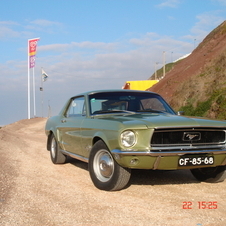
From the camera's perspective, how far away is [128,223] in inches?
138

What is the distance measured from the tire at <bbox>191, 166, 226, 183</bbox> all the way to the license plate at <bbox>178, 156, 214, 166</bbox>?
0.70 meters

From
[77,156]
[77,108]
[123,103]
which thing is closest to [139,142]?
[123,103]

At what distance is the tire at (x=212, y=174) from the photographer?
17.7 ft

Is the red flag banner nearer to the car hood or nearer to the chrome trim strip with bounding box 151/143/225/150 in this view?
the car hood

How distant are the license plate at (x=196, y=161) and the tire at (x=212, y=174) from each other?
2.28 feet

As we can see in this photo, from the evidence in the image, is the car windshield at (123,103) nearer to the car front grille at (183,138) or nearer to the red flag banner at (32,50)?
the car front grille at (183,138)

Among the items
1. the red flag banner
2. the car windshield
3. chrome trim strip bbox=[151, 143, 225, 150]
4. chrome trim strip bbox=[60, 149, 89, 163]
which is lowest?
chrome trim strip bbox=[60, 149, 89, 163]

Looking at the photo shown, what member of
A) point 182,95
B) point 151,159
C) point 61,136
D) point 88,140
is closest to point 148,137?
point 151,159

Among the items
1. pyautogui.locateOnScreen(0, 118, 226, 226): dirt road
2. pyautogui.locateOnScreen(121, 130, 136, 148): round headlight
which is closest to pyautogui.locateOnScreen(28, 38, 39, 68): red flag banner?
pyautogui.locateOnScreen(0, 118, 226, 226): dirt road

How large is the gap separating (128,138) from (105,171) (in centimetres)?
71

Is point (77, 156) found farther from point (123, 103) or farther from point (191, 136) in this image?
point (191, 136)

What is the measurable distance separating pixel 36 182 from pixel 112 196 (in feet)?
4.89

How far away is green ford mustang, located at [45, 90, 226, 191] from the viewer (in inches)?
178

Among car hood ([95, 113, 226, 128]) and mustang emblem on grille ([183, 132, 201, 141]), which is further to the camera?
mustang emblem on grille ([183, 132, 201, 141])
